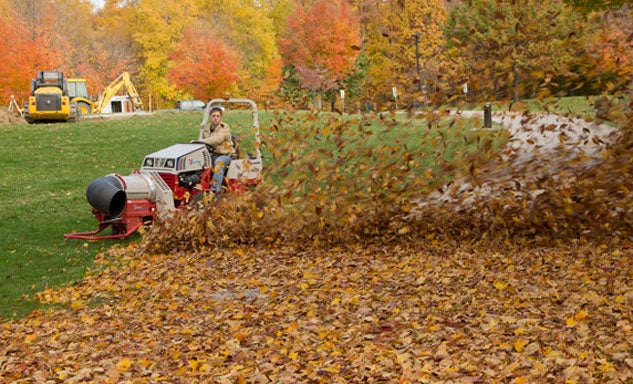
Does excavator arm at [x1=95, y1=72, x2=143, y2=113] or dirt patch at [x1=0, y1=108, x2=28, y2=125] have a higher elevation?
excavator arm at [x1=95, y1=72, x2=143, y2=113]

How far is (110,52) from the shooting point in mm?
56469

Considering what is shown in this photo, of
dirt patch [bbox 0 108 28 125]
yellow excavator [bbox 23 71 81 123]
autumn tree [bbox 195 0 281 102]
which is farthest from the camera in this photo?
autumn tree [bbox 195 0 281 102]

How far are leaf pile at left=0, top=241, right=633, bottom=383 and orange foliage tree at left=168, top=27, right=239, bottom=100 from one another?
102 feet

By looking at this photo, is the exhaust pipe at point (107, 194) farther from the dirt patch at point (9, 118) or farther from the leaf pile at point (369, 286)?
the dirt patch at point (9, 118)

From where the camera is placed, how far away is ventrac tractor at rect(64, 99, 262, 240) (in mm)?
11523

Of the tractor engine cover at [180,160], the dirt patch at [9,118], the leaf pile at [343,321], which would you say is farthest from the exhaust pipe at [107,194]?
the dirt patch at [9,118]

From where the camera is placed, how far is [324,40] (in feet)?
131

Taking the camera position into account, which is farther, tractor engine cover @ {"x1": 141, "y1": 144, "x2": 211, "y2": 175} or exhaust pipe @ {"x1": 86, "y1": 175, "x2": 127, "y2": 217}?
tractor engine cover @ {"x1": 141, "y1": 144, "x2": 211, "y2": 175}

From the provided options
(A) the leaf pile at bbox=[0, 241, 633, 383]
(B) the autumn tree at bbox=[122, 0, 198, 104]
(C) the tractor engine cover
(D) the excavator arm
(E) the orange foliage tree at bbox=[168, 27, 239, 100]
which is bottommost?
(A) the leaf pile at bbox=[0, 241, 633, 383]

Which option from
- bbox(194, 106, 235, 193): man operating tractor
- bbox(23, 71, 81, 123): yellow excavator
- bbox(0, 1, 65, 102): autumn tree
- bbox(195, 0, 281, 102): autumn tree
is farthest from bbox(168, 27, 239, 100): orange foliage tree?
bbox(194, 106, 235, 193): man operating tractor

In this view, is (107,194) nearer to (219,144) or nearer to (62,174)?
(219,144)

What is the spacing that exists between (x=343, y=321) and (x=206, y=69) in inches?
1364

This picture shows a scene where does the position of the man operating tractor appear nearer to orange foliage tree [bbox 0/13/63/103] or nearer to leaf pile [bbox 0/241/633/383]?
leaf pile [bbox 0/241/633/383]

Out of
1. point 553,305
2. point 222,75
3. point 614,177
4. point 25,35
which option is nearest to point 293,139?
point 614,177
